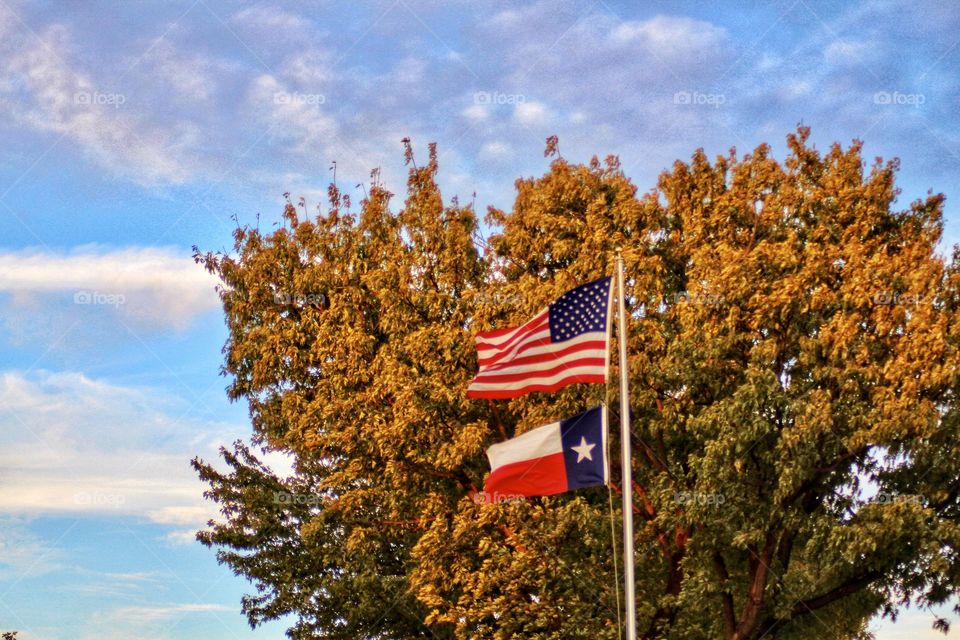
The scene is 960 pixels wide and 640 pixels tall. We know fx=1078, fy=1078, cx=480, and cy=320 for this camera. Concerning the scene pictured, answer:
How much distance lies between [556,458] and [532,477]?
1.29ft

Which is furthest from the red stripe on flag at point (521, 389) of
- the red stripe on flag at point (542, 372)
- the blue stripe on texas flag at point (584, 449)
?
the blue stripe on texas flag at point (584, 449)

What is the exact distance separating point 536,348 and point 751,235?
853cm

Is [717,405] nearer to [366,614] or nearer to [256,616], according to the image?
[366,614]

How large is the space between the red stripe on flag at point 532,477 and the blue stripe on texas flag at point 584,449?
0.36 ft

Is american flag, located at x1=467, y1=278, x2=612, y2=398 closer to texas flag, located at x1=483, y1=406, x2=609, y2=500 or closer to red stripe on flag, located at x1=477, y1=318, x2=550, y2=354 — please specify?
red stripe on flag, located at x1=477, y1=318, x2=550, y2=354

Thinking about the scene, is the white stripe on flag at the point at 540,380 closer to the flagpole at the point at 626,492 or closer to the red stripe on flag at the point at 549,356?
the red stripe on flag at the point at 549,356

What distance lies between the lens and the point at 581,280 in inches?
851

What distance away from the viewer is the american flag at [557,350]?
14.1 metres

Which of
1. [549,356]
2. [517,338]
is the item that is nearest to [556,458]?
[549,356]

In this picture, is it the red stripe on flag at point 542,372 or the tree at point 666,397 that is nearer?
the red stripe on flag at point 542,372

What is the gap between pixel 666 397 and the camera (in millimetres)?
20656

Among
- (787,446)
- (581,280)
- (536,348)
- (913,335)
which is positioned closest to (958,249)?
(913,335)

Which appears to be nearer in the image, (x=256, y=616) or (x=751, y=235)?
(x=751, y=235)

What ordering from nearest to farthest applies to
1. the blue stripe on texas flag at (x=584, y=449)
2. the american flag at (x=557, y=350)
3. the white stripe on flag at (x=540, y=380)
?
the blue stripe on texas flag at (x=584, y=449), the white stripe on flag at (x=540, y=380), the american flag at (x=557, y=350)
